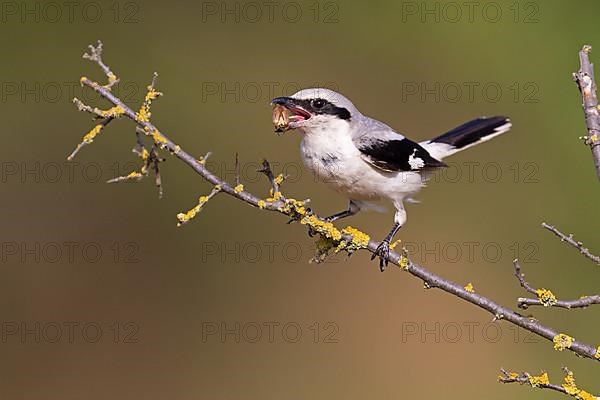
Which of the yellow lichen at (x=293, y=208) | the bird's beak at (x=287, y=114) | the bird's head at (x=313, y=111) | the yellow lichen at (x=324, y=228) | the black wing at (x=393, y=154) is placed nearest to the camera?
the yellow lichen at (x=293, y=208)

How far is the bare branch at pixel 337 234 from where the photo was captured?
5.72 feet

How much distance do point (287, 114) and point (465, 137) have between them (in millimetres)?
985

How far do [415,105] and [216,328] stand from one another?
2.18 m

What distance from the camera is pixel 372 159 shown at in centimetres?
271

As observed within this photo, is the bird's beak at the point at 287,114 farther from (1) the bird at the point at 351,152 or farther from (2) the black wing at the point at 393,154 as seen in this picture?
(2) the black wing at the point at 393,154

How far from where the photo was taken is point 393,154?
2771mm

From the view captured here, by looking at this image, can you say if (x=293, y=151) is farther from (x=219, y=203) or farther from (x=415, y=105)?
(x=415, y=105)

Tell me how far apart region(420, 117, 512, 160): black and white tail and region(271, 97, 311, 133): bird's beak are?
0.80 m

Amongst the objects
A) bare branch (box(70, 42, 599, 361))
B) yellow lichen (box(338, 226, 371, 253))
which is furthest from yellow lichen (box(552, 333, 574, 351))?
yellow lichen (box(338, 226, 371, 253))
